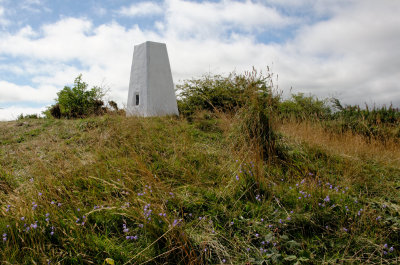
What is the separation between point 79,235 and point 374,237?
3.09 m

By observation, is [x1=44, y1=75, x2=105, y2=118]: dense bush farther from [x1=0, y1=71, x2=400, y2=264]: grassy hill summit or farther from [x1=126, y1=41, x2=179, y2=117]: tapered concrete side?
[x1=0, y1=71, x2=400, y2=264]: grassy hill summit

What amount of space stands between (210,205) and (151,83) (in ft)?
26.2

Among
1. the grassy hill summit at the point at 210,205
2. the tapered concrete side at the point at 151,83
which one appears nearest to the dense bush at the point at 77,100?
the tapered concrete side at the point at 151,83

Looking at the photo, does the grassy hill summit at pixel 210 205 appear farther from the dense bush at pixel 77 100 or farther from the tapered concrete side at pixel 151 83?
the dense bush at pixel 77 100

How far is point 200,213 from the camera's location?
294cm

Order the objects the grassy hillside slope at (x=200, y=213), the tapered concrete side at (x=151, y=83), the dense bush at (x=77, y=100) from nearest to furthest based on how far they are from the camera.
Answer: the grassy hillside slope at (x=200, y=213) → the tapered concrete side at (x=151, y=83) → the dense bush at (x=77, y=100)

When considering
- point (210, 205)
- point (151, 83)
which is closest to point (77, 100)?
point (151, 83)

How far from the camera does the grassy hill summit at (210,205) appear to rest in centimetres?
235

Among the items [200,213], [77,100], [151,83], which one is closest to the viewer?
[200,213]

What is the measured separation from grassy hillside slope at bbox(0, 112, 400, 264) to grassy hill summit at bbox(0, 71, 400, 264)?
0.05 ft

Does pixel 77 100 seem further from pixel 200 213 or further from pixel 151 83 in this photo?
pixel 200 213

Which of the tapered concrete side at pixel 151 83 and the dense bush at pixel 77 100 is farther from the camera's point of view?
the dense bush at pixel 77 100

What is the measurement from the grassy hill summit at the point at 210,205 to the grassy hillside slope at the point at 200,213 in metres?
0.01

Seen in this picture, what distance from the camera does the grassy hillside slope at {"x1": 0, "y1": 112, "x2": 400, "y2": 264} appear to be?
7.68ft
